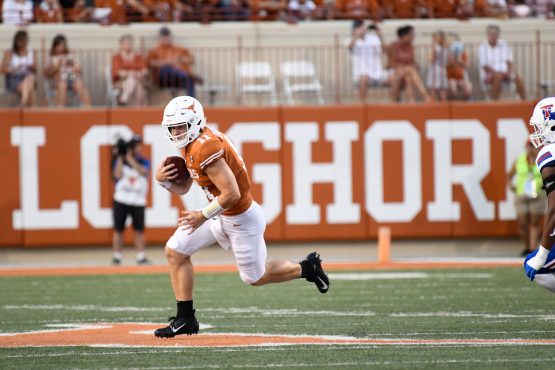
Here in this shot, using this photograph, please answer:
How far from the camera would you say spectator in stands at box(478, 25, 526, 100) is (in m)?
19.5

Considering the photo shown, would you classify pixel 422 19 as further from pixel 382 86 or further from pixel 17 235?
pixel 17 235

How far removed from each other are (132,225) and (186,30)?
419cm

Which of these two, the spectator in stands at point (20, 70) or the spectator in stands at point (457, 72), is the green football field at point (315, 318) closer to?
the spectator in stands at point (20, 70)

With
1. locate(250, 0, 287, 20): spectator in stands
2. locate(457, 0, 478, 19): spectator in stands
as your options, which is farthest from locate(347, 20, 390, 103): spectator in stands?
locate(457, 0, 478, 19): spectator in stands

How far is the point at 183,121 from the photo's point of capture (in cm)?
822

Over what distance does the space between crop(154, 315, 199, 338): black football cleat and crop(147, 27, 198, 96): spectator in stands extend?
1086 cm

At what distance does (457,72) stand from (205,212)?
1193 cm

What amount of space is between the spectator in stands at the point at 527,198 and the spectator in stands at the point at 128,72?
6.15 meters

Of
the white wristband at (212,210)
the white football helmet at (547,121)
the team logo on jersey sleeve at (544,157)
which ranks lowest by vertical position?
the white wristband at (212,210)

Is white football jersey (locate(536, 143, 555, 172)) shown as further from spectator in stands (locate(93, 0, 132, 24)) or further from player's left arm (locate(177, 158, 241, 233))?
spectator in stands (locate(93, 0, 132, 24))

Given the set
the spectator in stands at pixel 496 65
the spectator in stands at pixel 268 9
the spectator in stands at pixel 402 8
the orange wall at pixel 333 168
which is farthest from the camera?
the spectator in stands at pixel 402 8

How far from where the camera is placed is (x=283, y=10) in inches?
817

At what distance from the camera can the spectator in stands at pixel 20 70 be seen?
18797 mm

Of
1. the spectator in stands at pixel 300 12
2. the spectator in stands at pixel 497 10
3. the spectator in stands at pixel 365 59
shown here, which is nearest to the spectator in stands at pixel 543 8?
the spectator in stands at pixel 497 10
